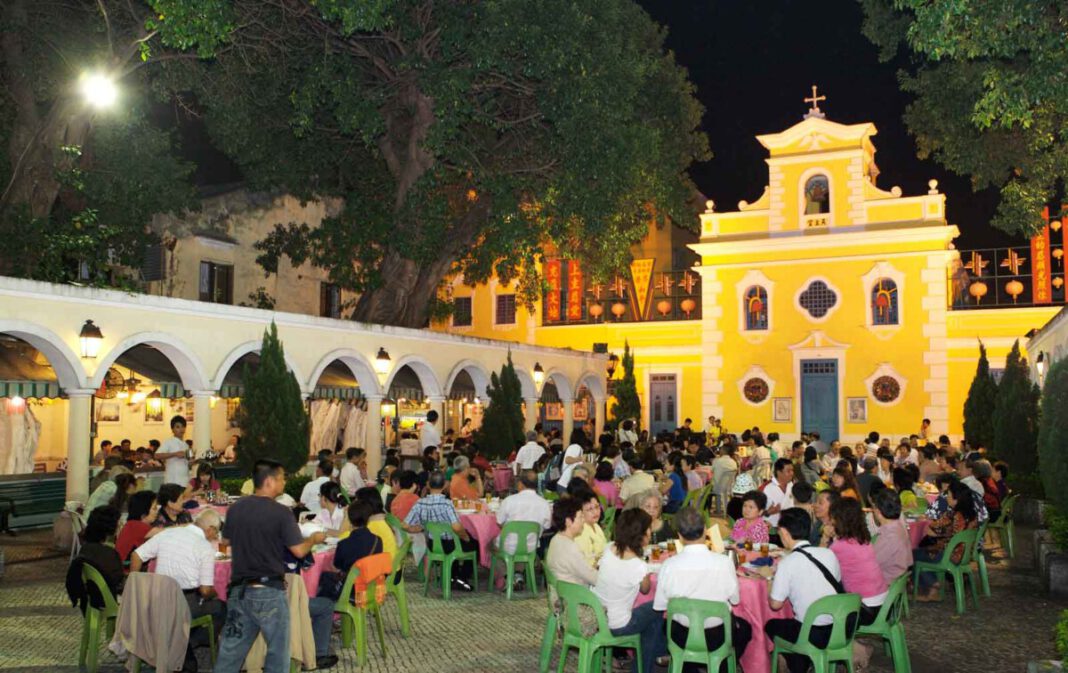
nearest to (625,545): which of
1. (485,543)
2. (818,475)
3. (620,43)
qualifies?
(485,543)

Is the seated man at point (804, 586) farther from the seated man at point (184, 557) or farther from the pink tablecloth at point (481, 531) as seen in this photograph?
the pink tablecloth at point (481, 531)

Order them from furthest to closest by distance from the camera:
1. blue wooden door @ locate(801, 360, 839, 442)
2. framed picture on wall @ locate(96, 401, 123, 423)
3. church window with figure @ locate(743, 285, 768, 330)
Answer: church window with figure @ locate(743, 285, 768, 330)
blue wooden door @ locate(801, 360, 839, 442)
framed picture on wall @ locate(96, 401, 123, 423)

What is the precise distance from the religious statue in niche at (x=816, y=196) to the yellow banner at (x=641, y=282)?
5.34 meters

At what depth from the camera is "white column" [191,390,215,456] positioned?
604 inches

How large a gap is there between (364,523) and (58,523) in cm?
713

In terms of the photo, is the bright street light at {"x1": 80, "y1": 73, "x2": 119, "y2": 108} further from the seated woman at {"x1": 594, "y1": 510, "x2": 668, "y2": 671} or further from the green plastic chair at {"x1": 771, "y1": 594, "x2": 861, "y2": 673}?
the green plastic chair at {"x1": 771, "y1": 594, "x2": 861, "y2": 673}

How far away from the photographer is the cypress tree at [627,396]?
28.2 meters

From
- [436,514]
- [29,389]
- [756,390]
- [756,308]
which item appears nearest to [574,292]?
[756,308]

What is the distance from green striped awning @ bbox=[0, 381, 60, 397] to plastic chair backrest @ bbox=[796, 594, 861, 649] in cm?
1174

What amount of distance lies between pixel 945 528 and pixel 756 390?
18417mm

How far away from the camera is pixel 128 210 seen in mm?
17922

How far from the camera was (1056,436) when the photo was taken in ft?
34.6

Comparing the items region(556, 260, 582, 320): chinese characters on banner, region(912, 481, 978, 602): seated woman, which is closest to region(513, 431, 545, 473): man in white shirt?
region(912, 481, 978, 602): seated woman

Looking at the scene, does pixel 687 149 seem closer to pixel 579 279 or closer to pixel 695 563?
pixel 579 279
